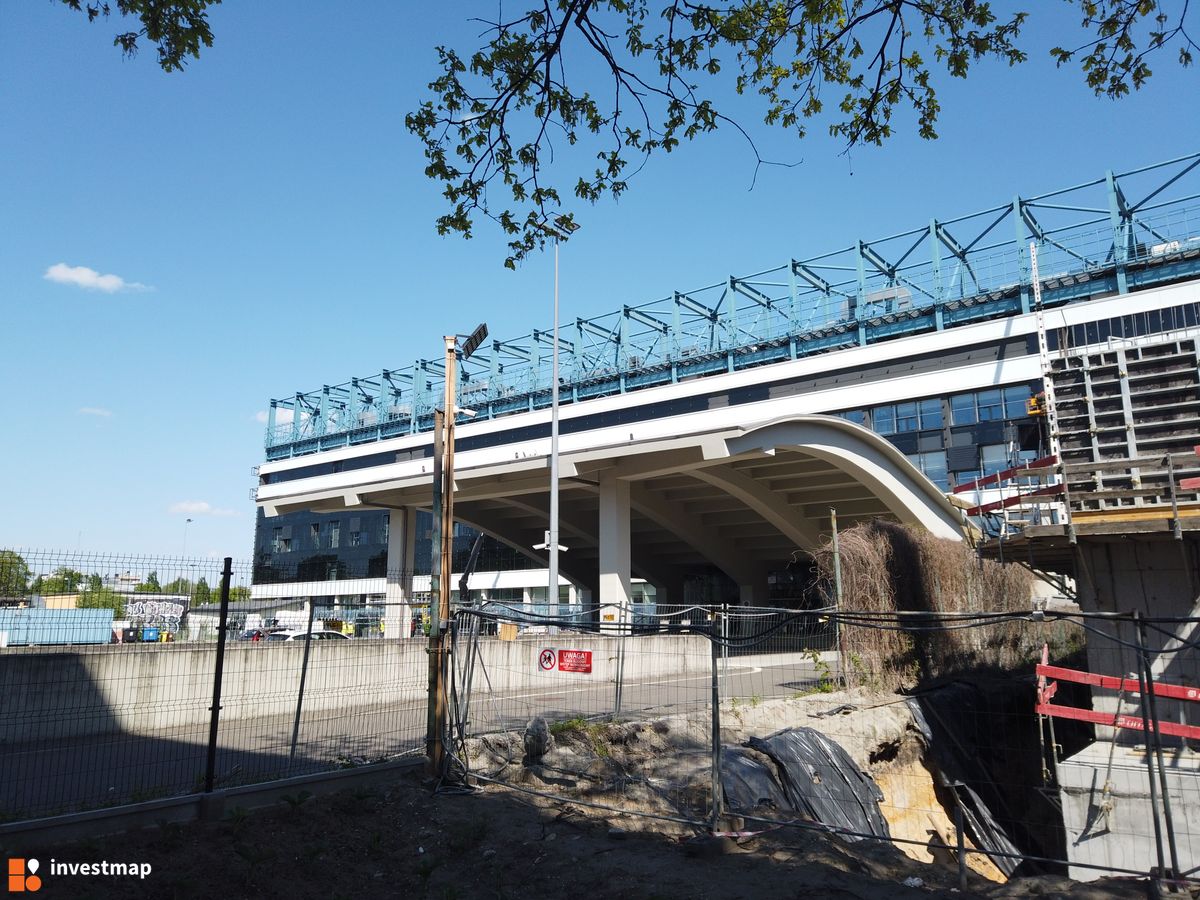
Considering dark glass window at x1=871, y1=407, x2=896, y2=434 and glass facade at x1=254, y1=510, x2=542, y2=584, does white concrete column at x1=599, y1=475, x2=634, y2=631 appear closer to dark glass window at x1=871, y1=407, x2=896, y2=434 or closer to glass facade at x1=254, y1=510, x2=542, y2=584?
dark glass window at x1=871, y1=407, x2=896, y2=434

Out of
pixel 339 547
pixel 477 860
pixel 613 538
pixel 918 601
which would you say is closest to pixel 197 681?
pixel 477 860

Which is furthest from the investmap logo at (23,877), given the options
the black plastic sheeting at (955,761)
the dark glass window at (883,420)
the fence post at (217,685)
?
the dark glass window at (883,420)

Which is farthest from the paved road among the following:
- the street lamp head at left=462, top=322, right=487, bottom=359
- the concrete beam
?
the concrete beam

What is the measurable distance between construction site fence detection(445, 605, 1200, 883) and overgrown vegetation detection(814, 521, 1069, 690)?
8 centimetres

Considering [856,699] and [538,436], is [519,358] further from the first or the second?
[856,699]

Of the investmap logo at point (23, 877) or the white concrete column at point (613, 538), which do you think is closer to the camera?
the investmap logo at point (23, 877)

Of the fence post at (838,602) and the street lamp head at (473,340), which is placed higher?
the street lamp head at (473,340)

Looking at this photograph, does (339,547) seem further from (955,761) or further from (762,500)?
(955,761)

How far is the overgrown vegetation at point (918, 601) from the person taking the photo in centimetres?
1652

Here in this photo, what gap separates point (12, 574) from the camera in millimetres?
10867

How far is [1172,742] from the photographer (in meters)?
11.9

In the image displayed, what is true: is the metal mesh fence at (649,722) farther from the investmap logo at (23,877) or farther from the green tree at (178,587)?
the investmap logo at (23,877)

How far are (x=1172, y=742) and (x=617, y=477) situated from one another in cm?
1891

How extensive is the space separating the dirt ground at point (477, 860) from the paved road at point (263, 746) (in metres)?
1.22
